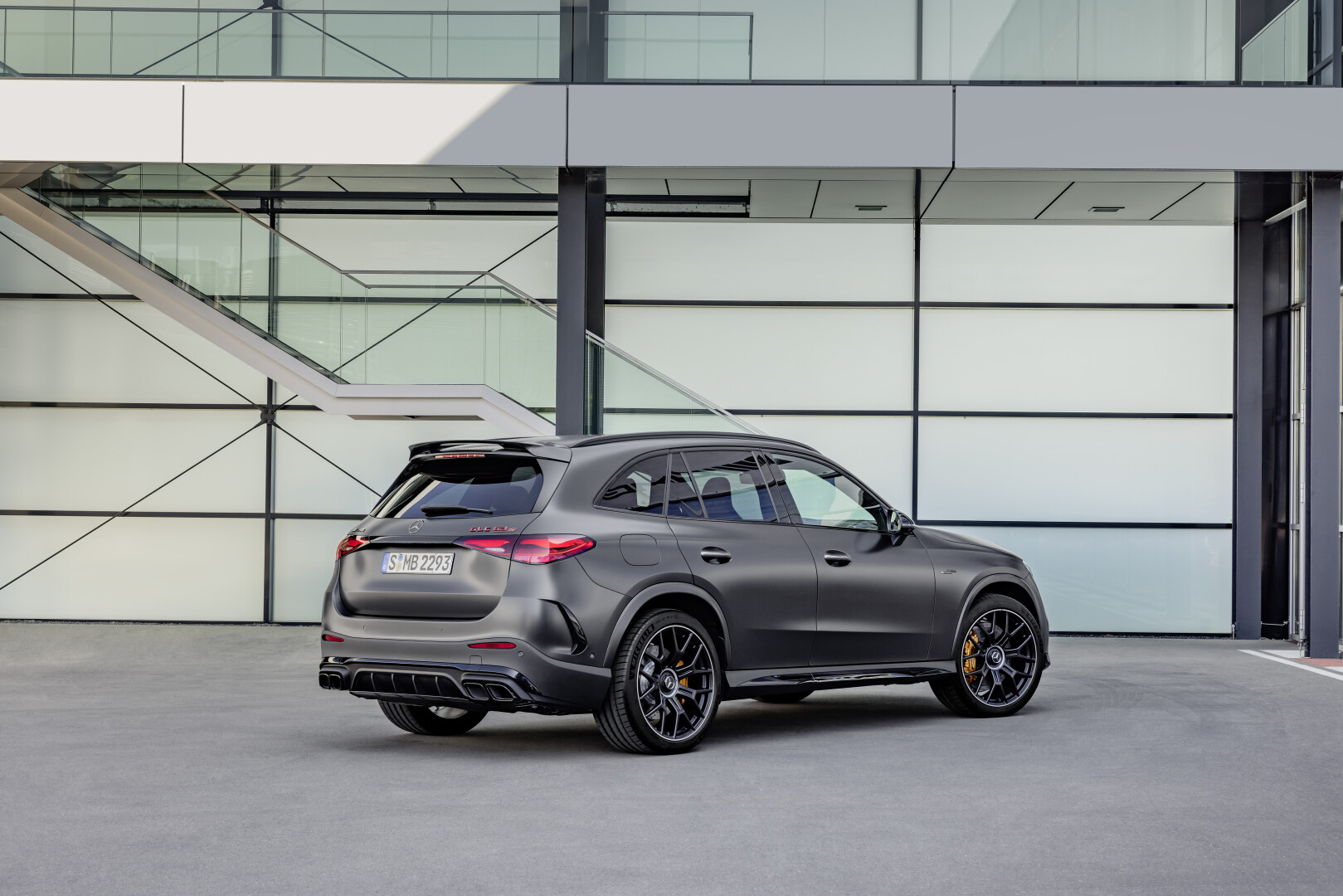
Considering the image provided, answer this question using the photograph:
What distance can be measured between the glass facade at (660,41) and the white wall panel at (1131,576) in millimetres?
5431

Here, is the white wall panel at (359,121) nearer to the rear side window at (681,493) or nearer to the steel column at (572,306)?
the steel column at (572,306)

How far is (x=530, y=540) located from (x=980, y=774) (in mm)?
2401

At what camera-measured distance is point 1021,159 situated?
471 inches

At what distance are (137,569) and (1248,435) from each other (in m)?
12.6

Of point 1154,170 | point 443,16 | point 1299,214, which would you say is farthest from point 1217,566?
point 443,16

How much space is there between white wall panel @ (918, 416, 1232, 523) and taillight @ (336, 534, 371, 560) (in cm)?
973

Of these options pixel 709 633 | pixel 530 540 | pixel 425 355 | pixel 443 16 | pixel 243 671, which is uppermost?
pixel 443 16

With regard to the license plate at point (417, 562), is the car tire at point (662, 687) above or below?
below

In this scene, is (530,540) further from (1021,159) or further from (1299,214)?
(1299,214)

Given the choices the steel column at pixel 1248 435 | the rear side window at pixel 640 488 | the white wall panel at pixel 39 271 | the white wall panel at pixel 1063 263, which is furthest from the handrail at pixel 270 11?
the steel column at pixel 1248 435

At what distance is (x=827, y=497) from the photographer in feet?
27.6

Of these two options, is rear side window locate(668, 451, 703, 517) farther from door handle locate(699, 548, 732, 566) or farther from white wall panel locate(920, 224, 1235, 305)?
white wall panel locate(920, 224, 1235, 305)

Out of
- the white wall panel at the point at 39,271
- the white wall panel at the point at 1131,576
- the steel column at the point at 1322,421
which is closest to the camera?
the steel column at the point at 1322,421

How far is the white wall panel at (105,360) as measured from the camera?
1664cm
